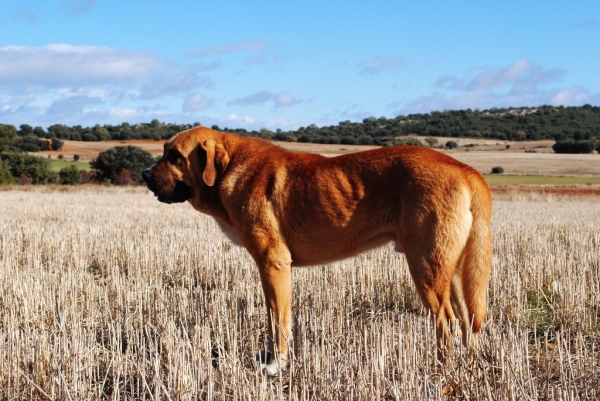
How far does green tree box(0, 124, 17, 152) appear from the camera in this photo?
65.5 meters

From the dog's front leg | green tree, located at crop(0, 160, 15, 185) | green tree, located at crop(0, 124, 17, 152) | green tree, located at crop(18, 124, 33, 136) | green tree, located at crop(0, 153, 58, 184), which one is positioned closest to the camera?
the dog's front leg

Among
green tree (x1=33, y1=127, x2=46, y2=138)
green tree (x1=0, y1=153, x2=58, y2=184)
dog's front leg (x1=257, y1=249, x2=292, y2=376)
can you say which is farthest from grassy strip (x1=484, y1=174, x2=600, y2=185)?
green tree (x1=33, y1=127, x2=46, y2=138)

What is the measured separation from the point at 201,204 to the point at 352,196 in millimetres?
1709

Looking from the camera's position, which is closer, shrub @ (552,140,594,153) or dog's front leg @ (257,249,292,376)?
dog's front leg @ (257,249,292,376)

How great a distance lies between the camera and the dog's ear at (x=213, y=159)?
6527 millimetres

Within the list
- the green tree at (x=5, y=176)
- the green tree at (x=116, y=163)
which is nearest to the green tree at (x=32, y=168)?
the green tree at (x=5, y=176)

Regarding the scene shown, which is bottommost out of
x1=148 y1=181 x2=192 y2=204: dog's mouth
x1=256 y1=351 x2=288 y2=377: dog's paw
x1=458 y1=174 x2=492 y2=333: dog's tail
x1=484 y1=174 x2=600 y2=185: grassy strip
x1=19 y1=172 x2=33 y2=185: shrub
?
x1=484 y1=174 x2=600 y2=185: grassy strip

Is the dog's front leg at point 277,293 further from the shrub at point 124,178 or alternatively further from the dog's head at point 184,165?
the shrub at point 124,178

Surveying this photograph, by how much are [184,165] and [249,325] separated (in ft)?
5.92

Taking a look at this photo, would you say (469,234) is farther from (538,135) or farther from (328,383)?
(538,135)

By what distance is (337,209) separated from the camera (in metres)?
6.00

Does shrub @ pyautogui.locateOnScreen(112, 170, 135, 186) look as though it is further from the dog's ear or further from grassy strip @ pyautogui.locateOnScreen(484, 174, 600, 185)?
the dog's ear

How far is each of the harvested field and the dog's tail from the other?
0.31 metres

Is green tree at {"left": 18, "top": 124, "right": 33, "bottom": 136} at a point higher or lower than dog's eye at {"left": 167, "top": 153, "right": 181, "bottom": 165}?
higher
